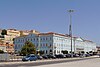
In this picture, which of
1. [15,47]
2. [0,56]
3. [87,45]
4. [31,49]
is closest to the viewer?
[0,56]

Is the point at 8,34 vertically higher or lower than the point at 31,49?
higher

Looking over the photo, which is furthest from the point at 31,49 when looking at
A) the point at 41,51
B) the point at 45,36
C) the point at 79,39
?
the point at 79,39

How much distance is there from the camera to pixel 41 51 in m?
137

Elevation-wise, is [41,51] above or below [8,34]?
below

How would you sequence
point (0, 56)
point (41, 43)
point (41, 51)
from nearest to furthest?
1. point (0, 56)
2. point (41, 51)
3. point (41, 43)

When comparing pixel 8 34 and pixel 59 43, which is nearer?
pixel 59 43

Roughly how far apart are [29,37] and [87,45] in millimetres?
57273

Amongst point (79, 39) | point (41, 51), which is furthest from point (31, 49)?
point (79, 39)

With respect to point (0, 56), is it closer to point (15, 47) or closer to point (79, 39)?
point (15, 47)

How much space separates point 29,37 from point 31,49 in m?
33.8

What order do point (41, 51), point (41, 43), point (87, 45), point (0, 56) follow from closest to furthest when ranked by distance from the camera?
point (0, 56), point (41, 51), point (41, 43), point (87, 45)

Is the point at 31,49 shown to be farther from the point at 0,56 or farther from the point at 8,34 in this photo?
the point at 8,34

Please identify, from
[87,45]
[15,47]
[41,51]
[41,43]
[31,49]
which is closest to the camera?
[31,49]

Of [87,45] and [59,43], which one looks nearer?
[59,43]
